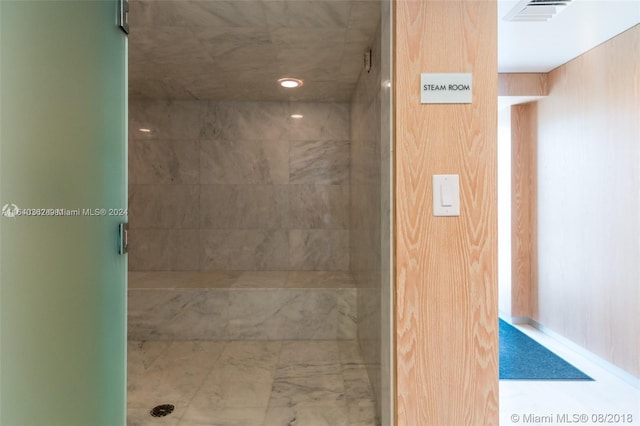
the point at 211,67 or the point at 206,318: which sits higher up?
the point at 211,67

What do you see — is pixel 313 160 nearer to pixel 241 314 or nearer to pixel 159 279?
pixel 241 314

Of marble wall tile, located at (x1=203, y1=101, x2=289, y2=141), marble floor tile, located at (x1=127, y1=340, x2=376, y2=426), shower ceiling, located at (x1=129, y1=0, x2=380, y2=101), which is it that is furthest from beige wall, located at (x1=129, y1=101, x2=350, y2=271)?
marble floor tile, located at (x1=127, y1=340, x2=376, y2=426)

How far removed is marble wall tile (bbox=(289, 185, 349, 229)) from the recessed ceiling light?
1.06 m

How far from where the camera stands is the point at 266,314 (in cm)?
299

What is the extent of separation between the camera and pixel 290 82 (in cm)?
308

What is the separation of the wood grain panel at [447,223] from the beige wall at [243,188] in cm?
254

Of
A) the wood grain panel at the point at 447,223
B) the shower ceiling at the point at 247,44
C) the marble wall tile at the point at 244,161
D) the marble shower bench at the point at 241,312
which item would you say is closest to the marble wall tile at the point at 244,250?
the marble wall tile at the point at 244,161

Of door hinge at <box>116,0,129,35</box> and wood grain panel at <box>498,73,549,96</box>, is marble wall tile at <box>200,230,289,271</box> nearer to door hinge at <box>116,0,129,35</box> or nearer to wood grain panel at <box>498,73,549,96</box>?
wood grain panel at <box>498,73,549,96</box>

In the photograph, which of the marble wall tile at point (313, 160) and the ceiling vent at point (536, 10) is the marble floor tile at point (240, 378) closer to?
the marble wall tile at point (313, 160)

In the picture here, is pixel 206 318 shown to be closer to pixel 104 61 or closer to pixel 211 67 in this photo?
pixel 211 67

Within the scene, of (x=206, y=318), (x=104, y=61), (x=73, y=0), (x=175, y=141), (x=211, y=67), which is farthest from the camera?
(x=175, y=141)

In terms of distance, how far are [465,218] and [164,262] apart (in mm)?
3363

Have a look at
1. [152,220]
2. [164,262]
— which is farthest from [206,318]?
[152,220]

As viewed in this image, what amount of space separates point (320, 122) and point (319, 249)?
52.9 inches
